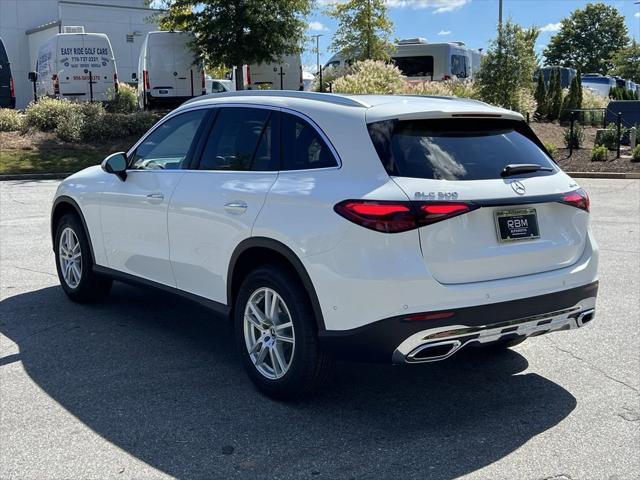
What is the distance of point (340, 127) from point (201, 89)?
20301 mm

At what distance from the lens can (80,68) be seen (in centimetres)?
2441

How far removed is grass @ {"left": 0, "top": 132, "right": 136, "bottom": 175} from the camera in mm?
17484

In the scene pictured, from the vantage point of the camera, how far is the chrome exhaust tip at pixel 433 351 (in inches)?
149

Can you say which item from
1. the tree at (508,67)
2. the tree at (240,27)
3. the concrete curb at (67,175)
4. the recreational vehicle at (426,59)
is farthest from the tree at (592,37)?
the concrete curb at (67,175)

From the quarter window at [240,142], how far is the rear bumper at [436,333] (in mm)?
1210

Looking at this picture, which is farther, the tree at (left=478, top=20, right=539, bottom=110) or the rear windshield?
the tree at (left=478, top=20, right=539, bottom=110)

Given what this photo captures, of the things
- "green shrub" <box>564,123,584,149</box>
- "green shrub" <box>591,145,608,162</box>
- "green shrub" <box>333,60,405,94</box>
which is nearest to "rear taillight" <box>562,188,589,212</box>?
"green shrub" <box>591,145,608,162</box>

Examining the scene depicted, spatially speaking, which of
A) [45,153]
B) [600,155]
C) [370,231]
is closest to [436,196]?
[370,231]

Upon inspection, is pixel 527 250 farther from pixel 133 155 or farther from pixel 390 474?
pixel 133 155

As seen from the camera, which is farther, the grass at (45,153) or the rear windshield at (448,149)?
the grass at (45,153)

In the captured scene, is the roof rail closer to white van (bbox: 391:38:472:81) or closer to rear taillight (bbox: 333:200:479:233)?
rear taillight (bbox: 333:200:479:233)

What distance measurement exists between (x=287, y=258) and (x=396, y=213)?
732 millimetres

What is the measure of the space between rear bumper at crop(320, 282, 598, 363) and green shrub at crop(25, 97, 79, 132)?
18544 millimetres

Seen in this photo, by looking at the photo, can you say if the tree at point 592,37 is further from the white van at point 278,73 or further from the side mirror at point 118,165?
the side mirror at point 118,165
